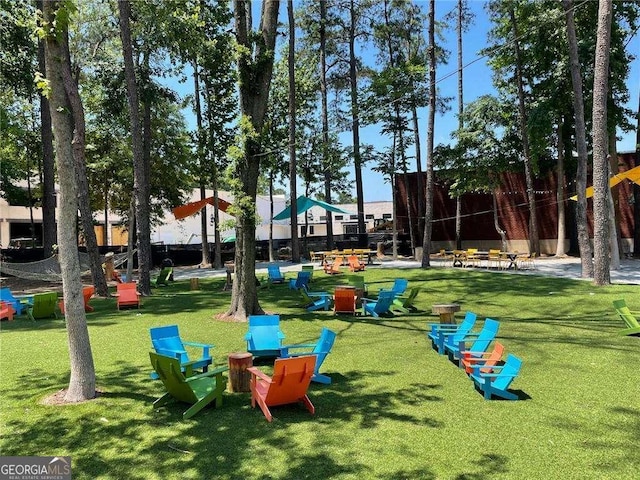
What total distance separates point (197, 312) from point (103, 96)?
13.1 metres

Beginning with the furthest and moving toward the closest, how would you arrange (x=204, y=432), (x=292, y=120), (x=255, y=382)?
1. (x=292, y=120)
2. (x=255, y=382)
3. (x=204, y=432)

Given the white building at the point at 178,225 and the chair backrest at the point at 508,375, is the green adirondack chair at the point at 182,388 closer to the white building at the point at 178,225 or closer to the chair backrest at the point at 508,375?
the chair backrest at the point at 508,375

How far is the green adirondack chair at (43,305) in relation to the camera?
11.8 meters

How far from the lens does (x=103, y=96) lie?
20766mm

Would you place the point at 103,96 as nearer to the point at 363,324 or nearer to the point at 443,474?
the point at 363,324

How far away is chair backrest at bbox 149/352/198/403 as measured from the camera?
510 cm

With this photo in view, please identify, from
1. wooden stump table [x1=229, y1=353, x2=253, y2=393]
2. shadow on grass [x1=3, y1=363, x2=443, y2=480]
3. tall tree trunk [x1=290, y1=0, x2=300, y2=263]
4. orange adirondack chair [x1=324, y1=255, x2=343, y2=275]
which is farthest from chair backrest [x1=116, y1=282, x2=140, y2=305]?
tall tree trunk [x1=290, y1=0, x2=300, y2=263]

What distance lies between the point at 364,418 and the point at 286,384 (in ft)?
3.00

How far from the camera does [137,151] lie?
600 inches

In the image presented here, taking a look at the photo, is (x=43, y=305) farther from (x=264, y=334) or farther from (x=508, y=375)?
(x=508, y=375)

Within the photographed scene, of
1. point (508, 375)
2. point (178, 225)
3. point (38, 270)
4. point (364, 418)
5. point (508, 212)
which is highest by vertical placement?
point (178, 225)

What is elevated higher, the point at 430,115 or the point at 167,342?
the point at 430,115

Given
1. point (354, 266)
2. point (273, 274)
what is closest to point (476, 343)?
point (273, 274)

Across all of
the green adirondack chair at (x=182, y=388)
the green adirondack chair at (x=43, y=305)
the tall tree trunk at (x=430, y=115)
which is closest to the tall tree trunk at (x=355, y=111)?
the tall tree trunk at (x=430, y=115)
